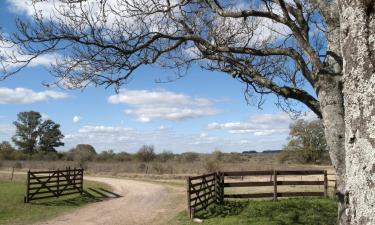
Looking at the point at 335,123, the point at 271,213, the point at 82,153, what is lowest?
the point at 271,213

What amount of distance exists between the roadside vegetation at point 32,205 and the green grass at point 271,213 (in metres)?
6.58

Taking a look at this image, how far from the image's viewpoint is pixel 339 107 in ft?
23.7

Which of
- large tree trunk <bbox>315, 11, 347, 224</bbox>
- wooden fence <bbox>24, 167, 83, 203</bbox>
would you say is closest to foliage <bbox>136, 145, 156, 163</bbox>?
wooden fence <bbox>24, 167, 83, 203</bbox>

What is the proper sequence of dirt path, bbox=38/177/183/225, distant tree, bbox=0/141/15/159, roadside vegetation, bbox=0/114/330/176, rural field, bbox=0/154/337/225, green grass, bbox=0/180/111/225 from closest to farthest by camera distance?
rural field, bbox=0/154/337/225, dirt path, bbox=38/177/183/225, green grass, bbox=0/180/111/225, roadside vegetation, bbox=0/114/330/176, distant tree, bbox=0/141/15/159

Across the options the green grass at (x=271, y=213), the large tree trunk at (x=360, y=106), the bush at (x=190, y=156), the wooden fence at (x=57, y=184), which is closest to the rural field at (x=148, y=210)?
the green grass at (x=271, y=213)

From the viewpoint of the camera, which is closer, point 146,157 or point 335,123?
point 335,123

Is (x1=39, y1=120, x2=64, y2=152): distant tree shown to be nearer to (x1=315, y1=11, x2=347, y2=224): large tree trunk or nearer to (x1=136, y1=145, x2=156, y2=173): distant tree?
(x1=136, y1=145, x2=156, y2=173): distant tree

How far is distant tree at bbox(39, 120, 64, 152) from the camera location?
106 meters

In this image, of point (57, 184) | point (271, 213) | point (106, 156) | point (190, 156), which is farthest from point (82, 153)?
point (271, 213)

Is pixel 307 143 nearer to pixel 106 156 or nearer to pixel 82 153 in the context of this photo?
pixel 106 156

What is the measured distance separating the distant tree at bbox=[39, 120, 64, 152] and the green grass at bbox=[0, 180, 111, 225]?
256ft

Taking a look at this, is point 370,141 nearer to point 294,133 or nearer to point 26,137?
point 294,133

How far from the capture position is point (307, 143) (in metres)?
73.8

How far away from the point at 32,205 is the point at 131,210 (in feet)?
18.6
